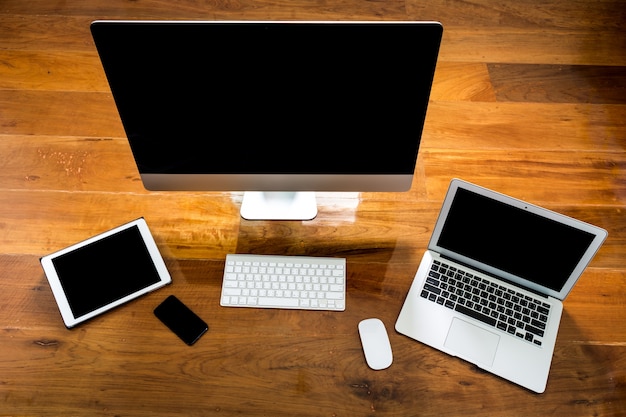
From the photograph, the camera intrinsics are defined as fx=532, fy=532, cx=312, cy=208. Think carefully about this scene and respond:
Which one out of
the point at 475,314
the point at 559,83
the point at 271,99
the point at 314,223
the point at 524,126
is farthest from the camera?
the point at 559,83

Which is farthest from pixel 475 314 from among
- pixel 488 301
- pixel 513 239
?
pixel 513 239

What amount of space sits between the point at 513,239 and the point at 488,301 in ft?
0.44

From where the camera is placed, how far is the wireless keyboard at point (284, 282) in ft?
3.47

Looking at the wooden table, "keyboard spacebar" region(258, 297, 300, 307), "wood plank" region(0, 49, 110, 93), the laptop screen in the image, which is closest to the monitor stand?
the wooden table

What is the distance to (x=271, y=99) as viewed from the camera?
930 millimetres

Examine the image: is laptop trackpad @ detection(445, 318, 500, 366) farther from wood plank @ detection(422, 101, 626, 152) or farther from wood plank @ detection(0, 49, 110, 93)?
wood plank @ detection(0, 49, 110, 93)

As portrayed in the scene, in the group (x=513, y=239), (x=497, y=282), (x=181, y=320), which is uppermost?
(x=513, y=239)

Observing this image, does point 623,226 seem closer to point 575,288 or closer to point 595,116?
point 575,288

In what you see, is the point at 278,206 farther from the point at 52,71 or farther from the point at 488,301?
the point at 52,71

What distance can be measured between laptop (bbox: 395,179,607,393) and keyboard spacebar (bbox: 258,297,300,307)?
0.67 ft

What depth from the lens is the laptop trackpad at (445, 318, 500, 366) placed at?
3.27ft

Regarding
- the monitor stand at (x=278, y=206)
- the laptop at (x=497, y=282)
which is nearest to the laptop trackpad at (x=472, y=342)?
the laptop at (x=497, y=282)

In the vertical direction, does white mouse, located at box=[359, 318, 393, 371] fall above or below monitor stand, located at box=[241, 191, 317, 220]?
below

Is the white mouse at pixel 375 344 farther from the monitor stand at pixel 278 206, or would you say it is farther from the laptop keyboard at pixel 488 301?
the monitor stand at pixel 278 206
